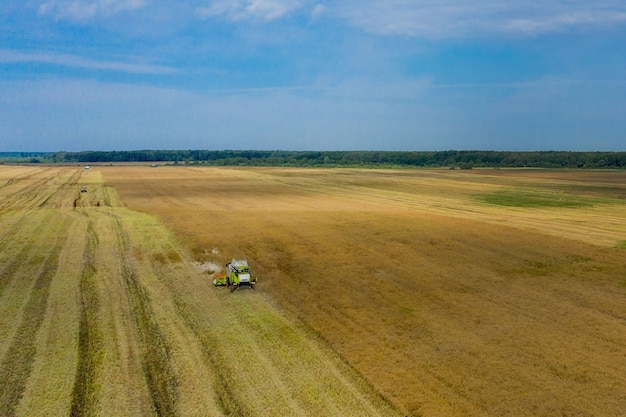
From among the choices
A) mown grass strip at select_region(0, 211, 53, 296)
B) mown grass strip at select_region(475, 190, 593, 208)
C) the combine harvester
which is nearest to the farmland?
mown grass strip at select_region(0, 211, 53, 296)

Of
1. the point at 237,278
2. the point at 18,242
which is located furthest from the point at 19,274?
the point at 237,278

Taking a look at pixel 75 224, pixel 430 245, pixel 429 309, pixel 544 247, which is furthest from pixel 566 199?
pixel 75 224

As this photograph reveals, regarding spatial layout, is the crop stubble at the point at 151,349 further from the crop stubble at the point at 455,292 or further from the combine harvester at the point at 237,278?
the crop stubble at the point at 455,292

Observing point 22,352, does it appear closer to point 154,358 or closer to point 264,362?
point 154,358

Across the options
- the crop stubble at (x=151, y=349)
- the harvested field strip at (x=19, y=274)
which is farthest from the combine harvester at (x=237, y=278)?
the harvested field strip at (x=19, y=274)

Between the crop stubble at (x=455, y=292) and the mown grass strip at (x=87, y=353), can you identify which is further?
the crop stubble at (x=455, y=292)
